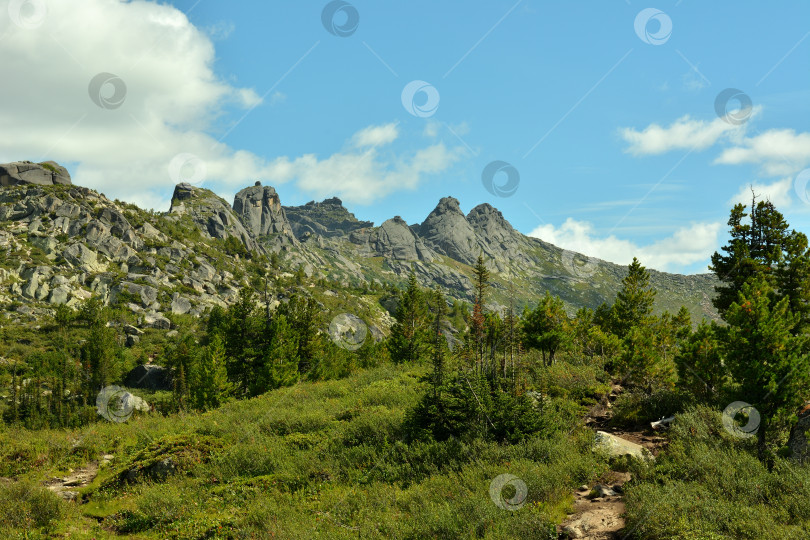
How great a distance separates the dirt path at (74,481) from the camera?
14467 millimetres

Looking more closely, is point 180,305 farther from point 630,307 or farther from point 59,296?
point 630,307

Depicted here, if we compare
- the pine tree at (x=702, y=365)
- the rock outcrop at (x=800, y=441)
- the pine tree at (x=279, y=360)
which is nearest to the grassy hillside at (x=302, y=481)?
the rock outcrop at (x=800, y=441)

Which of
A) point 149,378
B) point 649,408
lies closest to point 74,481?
point 649,408

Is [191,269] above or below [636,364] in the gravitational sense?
above

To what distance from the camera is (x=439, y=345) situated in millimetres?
15664

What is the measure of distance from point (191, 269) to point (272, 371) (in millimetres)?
128450

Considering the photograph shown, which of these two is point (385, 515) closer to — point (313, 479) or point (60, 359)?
point (313, 479)

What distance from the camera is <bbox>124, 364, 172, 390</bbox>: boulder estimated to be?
79312mm

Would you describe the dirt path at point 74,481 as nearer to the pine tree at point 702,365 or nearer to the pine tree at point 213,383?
the pine tree at point 213,383

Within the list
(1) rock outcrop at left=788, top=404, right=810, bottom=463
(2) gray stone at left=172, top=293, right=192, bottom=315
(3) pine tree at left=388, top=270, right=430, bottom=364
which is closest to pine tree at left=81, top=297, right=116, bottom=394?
(2) gray stone at left=172, top=293, right=192, bottom=315

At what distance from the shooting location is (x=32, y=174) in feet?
532

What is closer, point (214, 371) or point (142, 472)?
point (142, 472)

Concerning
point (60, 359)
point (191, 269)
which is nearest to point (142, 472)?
point (60, 359)

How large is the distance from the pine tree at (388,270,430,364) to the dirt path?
24410mm
